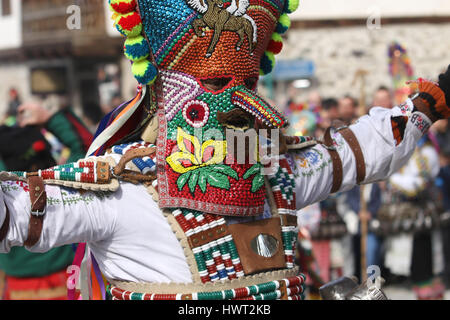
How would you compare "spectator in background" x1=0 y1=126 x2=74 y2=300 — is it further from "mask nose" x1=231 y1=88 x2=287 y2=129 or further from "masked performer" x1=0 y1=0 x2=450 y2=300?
"mask nose" x1=231 y1=88 x2=287 y2=129

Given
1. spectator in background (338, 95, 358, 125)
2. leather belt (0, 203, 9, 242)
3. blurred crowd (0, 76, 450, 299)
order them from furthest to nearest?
spectator in background (338, 95, 358, 125) < blurred crowd (0, 76, 450, 299) < leather belt (0, 203, 9, 242)

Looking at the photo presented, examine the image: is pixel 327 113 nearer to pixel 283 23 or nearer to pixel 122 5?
pixel 283 23

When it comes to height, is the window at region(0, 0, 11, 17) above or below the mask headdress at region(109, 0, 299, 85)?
above

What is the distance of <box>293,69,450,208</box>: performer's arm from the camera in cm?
258

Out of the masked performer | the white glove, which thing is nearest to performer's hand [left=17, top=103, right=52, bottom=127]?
the masked performer

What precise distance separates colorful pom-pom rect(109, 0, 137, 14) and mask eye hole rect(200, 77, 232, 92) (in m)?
0.32

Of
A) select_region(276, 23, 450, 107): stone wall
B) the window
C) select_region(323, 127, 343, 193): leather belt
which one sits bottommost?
select_region(323, 127, 343, 193): leather belt

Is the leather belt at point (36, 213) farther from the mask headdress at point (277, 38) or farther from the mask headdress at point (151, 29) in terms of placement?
the mask headdress at point (277, 38)

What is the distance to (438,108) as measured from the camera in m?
2.61

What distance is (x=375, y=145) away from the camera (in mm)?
2617

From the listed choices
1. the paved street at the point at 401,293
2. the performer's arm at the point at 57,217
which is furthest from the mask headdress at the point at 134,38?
the paved street at the point at 401,293

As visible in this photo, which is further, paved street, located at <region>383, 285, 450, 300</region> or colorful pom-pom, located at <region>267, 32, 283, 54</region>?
paved street, located at <region>383, 285, 450, 300</region>

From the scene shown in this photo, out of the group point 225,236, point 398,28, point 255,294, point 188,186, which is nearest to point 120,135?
point 188,186

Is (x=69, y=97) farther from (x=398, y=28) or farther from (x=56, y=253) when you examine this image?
(x=56, y=253)
